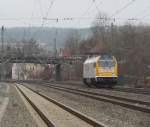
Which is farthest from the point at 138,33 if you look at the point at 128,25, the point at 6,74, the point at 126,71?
the point at 6,74

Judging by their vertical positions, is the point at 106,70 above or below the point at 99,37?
below

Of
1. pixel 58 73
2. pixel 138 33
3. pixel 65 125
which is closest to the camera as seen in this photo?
pixel 65 125

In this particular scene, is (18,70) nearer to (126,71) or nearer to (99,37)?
(99,37)

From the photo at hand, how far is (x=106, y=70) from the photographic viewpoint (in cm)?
5253

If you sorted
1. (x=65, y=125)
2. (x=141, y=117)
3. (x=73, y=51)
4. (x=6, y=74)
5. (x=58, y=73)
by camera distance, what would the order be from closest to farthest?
(x=65, y=125), (x=141, y=117), (x=58, y=73), (x=73, y=51), (x=6, y=74)

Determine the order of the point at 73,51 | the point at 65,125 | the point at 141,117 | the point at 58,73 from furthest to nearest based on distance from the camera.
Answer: the point at 73,51
the point at 58,73
the point at 141,117
the point at 65,125

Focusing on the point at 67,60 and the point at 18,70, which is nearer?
the point at 67,60

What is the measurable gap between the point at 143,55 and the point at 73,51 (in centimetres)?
6913

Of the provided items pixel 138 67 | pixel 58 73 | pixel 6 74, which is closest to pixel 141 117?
pixel 138 67

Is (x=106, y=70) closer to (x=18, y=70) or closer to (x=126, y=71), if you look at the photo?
(x=126, y=71)

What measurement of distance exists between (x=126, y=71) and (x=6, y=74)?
119 meters

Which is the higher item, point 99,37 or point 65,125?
point 99,37

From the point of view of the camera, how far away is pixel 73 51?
153 metres

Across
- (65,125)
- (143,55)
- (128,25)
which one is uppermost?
(128,25)
